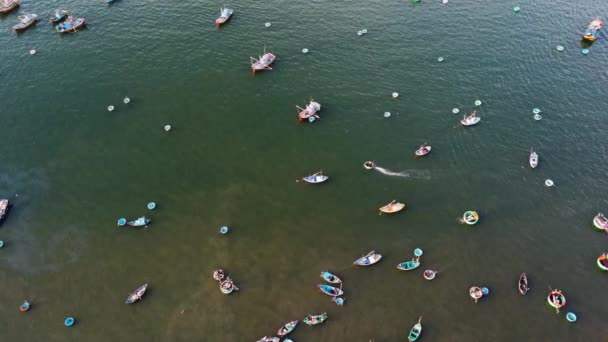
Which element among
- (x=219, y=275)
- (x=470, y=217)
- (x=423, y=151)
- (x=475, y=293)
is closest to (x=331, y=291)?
(x=219, y=275)

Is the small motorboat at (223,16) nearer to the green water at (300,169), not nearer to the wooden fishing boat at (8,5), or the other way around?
the green water at (300,169)

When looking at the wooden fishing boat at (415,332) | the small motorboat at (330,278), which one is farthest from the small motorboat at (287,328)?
the wooden fishing boat at (415,332)

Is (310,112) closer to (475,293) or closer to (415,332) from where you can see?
(475,293)

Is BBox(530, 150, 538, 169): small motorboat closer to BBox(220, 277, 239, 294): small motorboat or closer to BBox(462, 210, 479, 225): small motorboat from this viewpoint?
BBox(462, 210, 479, 225): small motorboat

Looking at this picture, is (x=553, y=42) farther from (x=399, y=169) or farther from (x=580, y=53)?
(x=399, y=169)

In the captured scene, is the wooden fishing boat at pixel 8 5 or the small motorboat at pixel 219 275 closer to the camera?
the small motorboat at pixel 219 275

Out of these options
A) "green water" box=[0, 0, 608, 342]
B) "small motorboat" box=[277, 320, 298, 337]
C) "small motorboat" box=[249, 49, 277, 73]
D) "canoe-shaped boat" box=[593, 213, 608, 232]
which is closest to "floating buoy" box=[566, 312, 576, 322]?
"green water" box=[0, 0, 608, 342]

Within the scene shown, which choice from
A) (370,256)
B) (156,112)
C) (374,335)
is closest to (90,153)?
(156,112)
